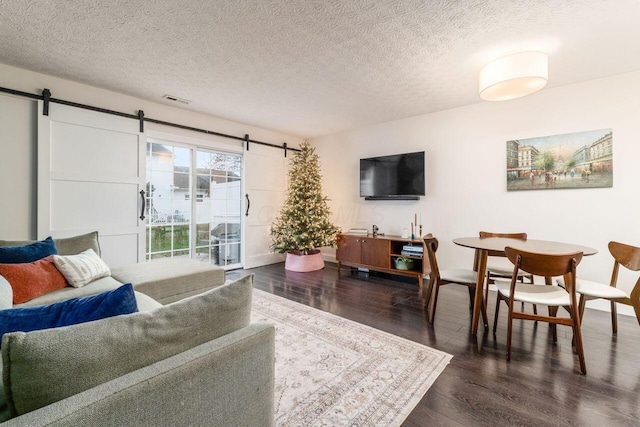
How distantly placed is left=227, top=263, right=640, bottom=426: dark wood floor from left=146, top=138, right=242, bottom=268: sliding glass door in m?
1.95

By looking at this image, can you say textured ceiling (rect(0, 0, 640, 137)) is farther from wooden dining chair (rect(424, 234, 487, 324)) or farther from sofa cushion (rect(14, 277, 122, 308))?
sofa cushion (rect(14, 277, 122, 308))

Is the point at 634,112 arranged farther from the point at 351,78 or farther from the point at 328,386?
the point at 328,386

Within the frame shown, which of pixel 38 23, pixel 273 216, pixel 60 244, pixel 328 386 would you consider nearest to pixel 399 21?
pixel 328 386

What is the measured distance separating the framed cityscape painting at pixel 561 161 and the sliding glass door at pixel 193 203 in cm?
422

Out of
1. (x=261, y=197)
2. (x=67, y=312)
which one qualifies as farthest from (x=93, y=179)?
(x=67, y=312)

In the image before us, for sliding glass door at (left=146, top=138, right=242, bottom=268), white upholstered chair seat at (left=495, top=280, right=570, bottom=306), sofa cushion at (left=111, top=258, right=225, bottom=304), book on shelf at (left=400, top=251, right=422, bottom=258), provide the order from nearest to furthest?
white upholstered chair seat at (left=495, top=280, right=570, bottom=306), sofa cushion at (left=111, top=258, right=225, bottom=304), book on shelf at (left=400, top=251, right=422, bottom=258), sliding glass door at (left=146, top=138, right=242, bottom=268)

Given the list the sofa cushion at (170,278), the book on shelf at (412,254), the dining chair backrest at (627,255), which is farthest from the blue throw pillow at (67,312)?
the book on shelf at (412,254)

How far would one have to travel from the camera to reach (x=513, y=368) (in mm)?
1959

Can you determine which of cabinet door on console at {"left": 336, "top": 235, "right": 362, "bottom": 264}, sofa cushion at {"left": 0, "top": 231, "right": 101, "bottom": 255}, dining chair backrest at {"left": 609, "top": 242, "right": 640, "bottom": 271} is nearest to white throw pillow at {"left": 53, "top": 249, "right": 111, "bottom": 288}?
sofa cushion at {"left": 0, "top": 231, "right": 101, "bottom": 255}

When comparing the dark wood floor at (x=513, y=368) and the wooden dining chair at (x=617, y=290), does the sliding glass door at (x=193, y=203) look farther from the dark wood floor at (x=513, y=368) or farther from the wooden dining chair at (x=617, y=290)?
the wooden dining chair at (x=617, y=290)

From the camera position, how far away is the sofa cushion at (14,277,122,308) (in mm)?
1916

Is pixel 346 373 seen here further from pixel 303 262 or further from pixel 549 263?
pixel 303 262

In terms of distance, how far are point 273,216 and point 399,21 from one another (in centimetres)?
392

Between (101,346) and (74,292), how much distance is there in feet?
6.10
